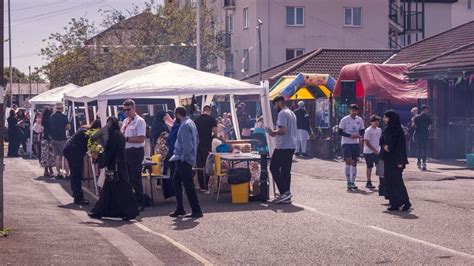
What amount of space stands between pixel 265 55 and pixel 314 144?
23.4 m

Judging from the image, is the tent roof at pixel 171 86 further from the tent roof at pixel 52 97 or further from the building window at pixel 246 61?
the building window at pixel 246 61

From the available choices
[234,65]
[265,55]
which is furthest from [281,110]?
[234,65]

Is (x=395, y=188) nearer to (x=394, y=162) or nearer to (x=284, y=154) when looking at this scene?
(x=394, y=162)

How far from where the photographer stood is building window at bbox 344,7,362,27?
2213 inches

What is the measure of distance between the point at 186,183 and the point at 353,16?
4256cm

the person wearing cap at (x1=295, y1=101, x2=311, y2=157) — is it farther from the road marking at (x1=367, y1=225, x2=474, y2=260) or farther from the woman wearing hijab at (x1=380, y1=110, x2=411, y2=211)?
the road marking at (x1=367, y1=225, x2=474, y2=260)

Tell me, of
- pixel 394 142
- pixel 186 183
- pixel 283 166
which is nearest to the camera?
pixel 186 183

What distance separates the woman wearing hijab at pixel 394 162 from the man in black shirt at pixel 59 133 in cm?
985

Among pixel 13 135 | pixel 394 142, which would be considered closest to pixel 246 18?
pixel 13 135

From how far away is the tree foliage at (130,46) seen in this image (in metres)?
52.4

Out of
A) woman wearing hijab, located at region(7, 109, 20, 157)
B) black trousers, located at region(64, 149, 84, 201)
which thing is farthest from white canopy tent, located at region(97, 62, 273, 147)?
woman wearing hijab, located at region(7, 109, 20, 157)

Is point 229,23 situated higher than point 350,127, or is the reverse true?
point 229,23

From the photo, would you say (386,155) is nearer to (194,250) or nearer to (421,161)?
(194,250)

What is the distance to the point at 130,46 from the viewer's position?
172ft
